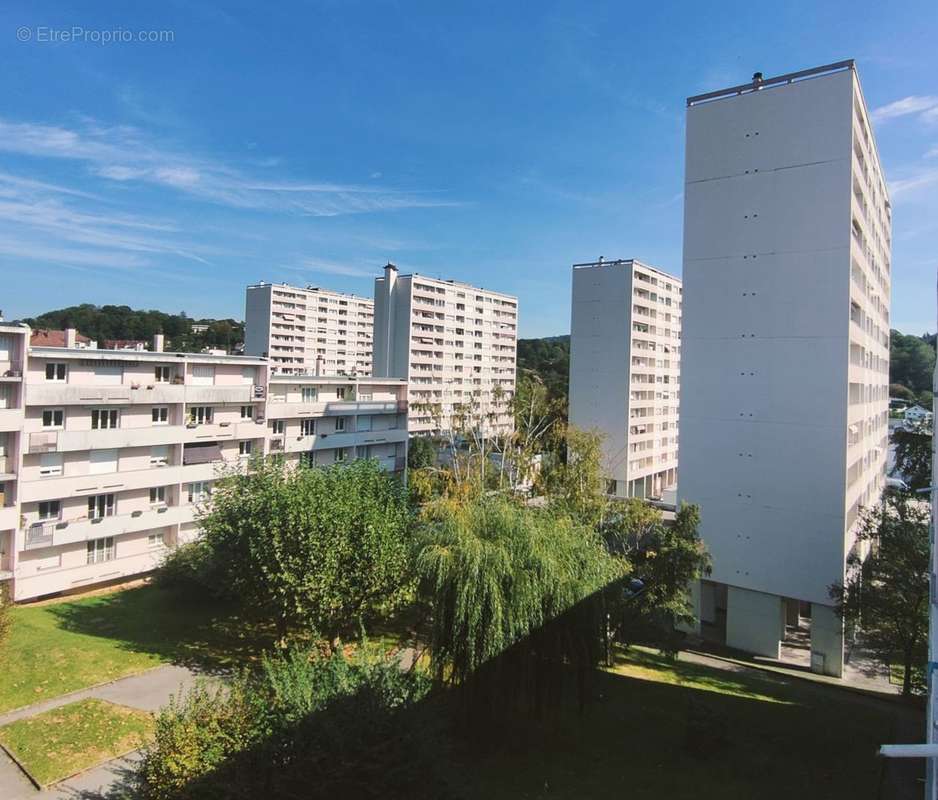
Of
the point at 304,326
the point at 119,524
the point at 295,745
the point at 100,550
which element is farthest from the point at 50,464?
the point at 304,326

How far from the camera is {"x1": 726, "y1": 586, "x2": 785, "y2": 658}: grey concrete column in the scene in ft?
76.2

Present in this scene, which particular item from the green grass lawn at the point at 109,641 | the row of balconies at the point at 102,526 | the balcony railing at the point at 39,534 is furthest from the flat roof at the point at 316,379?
the green grass lawn at the point at 109,641

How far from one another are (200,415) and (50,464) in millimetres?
6990

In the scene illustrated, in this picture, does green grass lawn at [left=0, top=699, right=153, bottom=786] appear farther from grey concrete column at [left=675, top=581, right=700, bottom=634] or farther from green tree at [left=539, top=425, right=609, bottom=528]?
grey concrete column at [left=675, top=581, right=700, bottom=634]

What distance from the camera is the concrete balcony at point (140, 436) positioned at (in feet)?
75.7

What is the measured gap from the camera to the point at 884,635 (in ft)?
64.3

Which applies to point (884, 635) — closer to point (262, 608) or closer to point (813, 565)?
point (813, 565)

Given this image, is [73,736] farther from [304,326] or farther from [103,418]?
[304,326]

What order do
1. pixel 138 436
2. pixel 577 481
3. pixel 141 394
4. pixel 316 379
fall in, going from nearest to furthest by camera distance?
pixel 577 481 < pixel 138 436 < pixel 141 394 < pixel 316 379

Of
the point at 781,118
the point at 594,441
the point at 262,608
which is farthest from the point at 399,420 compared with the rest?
the point at 781,118

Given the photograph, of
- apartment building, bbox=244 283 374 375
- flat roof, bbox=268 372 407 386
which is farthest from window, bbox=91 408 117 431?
apartment building, bbox=244 283 374 375

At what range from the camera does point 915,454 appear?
25.7m

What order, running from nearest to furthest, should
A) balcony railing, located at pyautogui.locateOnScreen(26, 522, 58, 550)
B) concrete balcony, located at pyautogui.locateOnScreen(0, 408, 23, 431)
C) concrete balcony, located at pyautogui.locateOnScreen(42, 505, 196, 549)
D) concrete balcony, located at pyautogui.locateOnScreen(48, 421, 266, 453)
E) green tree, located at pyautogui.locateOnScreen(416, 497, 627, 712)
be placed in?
green tree, located at pyautogui.locateOnScreen(416, 497, 627, 712) → concrete balcony, located at pyautogui.locateOnScreen(0, 408, 23, 431) → balcony railing, located at pyautogui.locateOnScreen(26, 522, 58, 550) → concrete balcony, located at pyautogui.locateOnScreen(48, 421, 266, 453) → concrete balcony, located at pyautogui.locateOnScreen(42, 505, 196, 549)

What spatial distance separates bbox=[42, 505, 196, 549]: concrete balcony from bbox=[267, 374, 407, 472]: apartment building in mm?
6775
